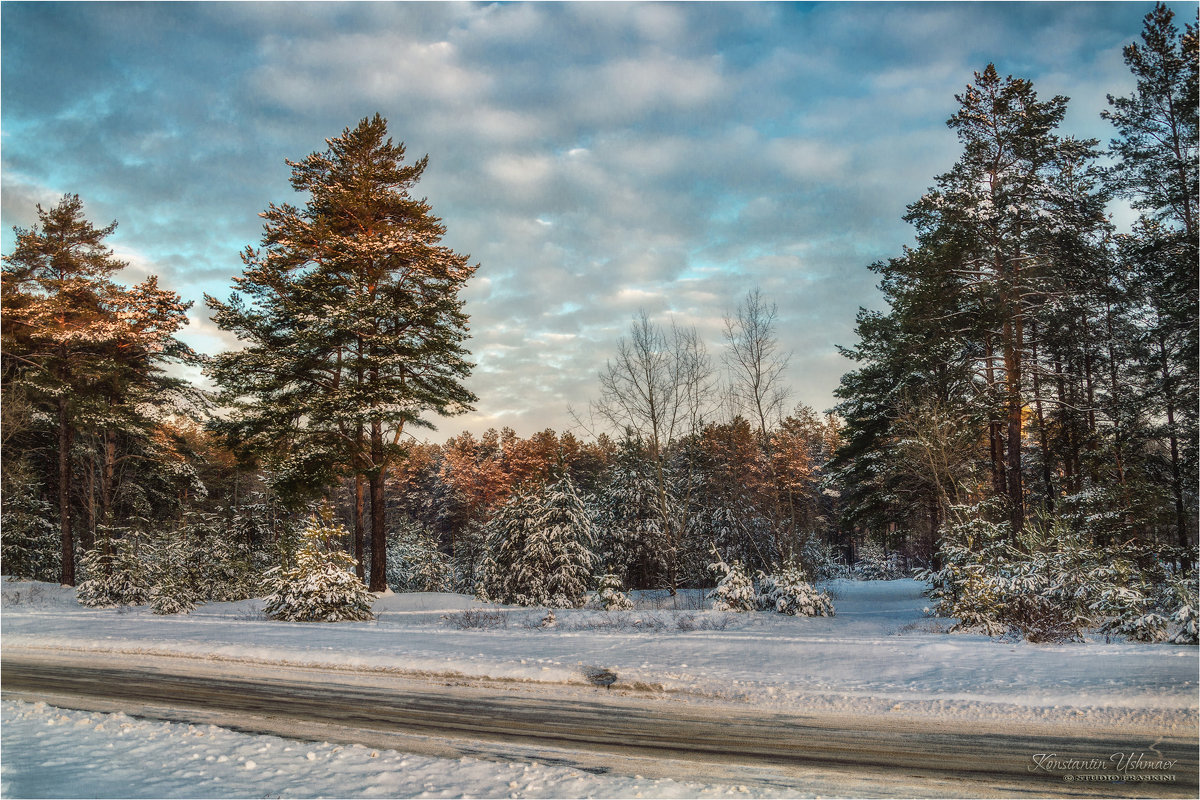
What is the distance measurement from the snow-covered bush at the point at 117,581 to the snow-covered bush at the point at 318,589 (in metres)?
8.78

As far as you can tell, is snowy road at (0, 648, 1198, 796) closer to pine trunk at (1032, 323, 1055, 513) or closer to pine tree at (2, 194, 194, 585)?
pine trunk at (1032, 323, 1055, 513)

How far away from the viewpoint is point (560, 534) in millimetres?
22781

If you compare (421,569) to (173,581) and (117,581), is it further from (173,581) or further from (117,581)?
(173,581)

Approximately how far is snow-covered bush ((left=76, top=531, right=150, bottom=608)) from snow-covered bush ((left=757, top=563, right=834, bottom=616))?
2085 centimetres

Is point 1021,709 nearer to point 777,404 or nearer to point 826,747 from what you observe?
point 826,747

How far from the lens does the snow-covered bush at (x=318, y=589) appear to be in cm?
1733

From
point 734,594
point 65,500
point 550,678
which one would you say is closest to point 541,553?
point 734,594

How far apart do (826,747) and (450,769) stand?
3717mm

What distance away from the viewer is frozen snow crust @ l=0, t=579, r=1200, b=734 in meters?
8.28

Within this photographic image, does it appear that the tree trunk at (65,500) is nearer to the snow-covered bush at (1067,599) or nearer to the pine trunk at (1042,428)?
the snow-covered bush at (1067,599)

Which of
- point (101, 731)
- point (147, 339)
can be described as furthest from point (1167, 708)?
point (147, 339)

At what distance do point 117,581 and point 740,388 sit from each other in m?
23.6

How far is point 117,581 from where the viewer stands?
23.4 meters

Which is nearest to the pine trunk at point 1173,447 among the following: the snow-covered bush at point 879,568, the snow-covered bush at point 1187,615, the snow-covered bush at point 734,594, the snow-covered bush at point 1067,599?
the snow-covered bush at point 1067,599
